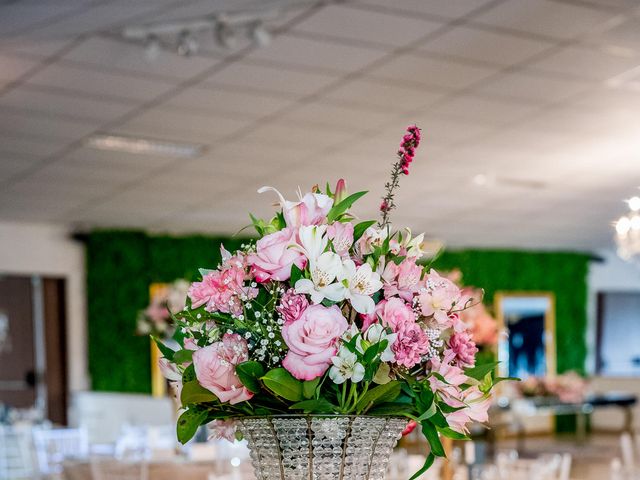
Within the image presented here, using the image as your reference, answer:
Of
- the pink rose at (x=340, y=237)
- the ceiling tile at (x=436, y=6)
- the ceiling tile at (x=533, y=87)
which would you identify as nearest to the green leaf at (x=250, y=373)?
the pink rose at (x=340, y=237)

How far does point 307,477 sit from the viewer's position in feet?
5.28

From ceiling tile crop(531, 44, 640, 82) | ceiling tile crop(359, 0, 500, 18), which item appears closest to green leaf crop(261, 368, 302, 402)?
ceiling tile crop(359, 0, 500, 18)

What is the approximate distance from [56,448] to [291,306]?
7.38 m

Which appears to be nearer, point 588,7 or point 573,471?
point 588,7

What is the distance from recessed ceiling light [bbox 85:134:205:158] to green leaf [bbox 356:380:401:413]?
7.25 meters

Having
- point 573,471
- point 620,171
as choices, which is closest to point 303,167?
point 620,171

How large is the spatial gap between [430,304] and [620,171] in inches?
375

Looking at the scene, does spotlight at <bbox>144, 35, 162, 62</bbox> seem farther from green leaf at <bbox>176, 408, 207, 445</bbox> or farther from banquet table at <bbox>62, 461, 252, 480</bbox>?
green leaf at <bbox>176, 408, 207, 445</bbox>

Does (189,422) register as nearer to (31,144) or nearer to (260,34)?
(260,34)

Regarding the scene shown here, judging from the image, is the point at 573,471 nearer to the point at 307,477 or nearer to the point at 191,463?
the point at 191,463

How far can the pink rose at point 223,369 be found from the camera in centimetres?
158

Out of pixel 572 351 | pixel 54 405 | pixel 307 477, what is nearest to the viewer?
pixel 307 477

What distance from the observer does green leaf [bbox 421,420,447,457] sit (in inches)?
64.0

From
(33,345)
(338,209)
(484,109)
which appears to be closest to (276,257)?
(338,209)
